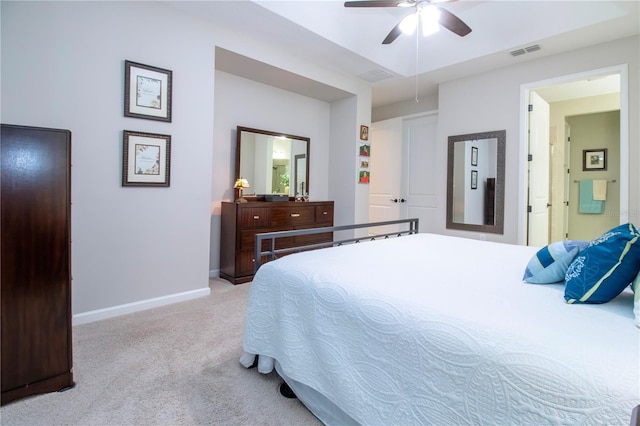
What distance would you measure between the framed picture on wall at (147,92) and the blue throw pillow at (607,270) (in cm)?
306

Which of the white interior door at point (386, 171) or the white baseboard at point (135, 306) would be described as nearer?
the white baseboard at point (135, 306)

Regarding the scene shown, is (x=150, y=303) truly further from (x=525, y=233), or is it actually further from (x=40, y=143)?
(x=525, y=233)

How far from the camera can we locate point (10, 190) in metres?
1.44

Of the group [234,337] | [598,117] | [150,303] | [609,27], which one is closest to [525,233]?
[609,27]

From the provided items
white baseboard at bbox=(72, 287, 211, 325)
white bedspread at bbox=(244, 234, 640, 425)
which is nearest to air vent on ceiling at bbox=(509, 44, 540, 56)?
white bedspread at bbox=(244, 234, 640, 425)

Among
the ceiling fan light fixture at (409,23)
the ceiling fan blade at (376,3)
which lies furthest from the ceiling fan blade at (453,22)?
the ceiling fan blade at (376,3)

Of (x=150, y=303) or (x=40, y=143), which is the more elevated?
(x=40, y=143)

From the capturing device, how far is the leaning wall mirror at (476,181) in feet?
13.1

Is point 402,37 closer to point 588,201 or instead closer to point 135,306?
point 588,201

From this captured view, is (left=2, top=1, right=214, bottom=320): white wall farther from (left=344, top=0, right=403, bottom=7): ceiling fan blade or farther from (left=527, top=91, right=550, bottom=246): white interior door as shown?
(left=527, top=91, right=550, bottom=246): white interior door

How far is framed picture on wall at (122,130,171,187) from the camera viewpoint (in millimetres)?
2615

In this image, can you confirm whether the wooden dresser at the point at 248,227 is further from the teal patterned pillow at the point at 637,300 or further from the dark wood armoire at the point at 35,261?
the teal patterned pillow at the point at 637,300

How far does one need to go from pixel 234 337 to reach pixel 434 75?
406cm

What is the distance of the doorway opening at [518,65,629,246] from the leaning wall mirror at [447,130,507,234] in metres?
0.26
